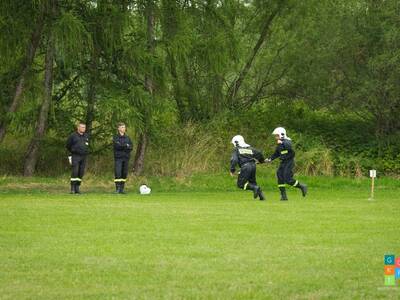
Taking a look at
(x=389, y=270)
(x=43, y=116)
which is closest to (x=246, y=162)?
(x=43, y=116)

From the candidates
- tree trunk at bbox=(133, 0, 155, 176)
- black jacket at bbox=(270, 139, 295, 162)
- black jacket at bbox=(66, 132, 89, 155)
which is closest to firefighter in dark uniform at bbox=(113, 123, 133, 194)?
black jacket at bbox=(66, 132, 89, 155)

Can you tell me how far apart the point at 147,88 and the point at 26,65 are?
414cm

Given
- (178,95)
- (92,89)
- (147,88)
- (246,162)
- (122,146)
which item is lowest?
(246,162)

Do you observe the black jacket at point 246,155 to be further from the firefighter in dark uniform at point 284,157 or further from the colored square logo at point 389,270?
the colored square logo at point 389,270

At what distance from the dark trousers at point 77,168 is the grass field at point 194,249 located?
3.24 meters

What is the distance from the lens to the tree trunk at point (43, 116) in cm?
2734

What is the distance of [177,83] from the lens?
109 ft

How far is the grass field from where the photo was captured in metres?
8.92

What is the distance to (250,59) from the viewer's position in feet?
113

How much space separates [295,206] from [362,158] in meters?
12.9

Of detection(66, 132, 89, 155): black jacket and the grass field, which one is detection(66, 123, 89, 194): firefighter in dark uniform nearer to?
detection(66, 132, 89, 155): black jacket

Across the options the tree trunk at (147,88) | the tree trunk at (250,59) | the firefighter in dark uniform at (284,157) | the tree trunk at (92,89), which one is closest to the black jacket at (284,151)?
the firefighter in dark uniform at (284,157)

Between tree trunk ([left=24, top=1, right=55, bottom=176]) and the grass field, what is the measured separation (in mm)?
7470

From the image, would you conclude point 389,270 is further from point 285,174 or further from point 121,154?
point 121,154
